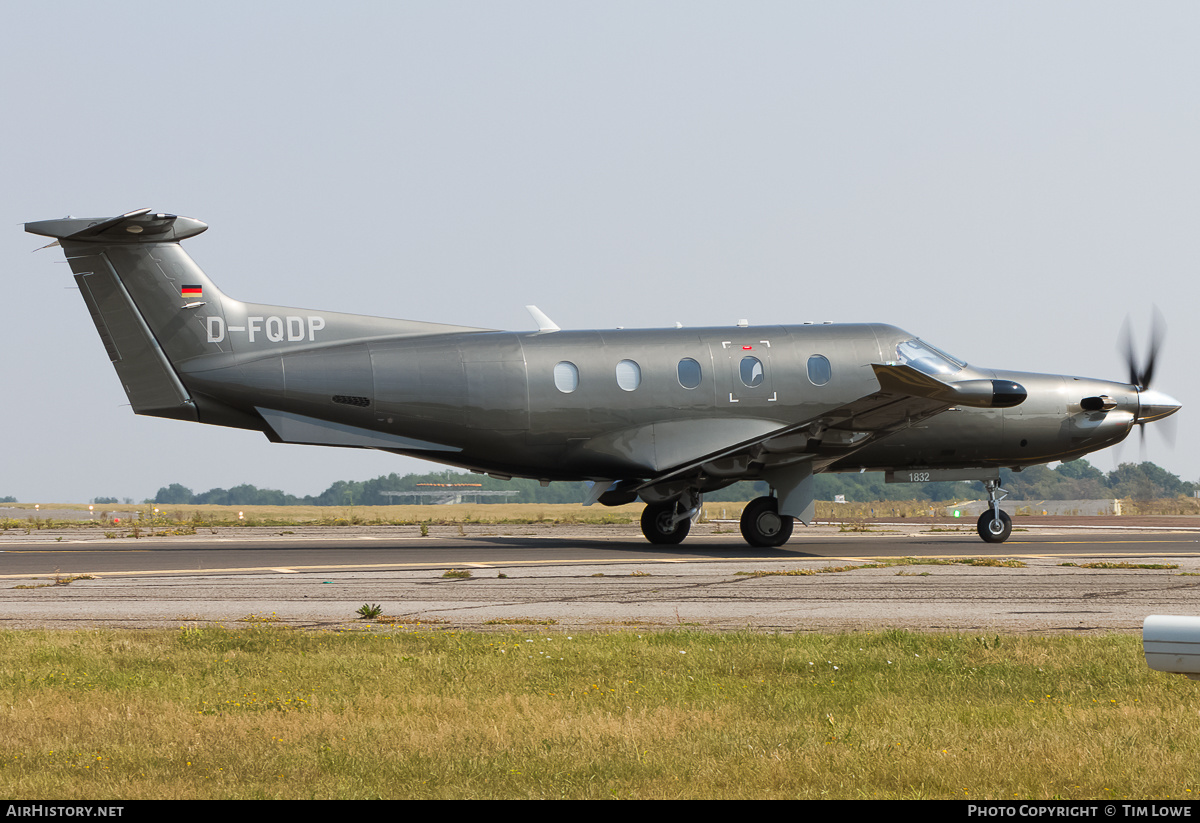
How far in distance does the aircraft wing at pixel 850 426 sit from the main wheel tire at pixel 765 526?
939 mm

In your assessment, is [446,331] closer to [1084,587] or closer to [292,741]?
[1084,587]

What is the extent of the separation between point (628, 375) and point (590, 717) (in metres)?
17.8

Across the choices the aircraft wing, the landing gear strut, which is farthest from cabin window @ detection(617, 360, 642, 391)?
the landing gear strut

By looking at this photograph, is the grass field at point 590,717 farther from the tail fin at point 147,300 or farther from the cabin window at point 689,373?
the cabin window at point 689,373

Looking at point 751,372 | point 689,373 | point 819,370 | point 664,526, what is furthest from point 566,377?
point 819,370

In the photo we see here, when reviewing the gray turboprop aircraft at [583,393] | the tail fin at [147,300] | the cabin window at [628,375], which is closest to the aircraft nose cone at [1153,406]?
the gray turboprop aircraft at [583,393]

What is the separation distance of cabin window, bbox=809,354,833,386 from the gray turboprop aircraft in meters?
0.06

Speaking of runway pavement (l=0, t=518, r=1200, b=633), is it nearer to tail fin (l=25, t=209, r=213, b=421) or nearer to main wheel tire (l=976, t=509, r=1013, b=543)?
main wheel tire (l=976, t=509, r=1013, b=543)

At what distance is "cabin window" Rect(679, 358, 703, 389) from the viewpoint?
81.7 ft

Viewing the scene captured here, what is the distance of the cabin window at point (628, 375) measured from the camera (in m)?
24.8

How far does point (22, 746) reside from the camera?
6.66m

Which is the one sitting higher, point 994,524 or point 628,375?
point 628,375

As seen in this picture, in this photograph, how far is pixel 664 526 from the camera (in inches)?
1046

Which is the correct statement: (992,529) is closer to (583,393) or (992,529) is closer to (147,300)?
(583,393)
